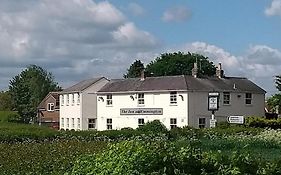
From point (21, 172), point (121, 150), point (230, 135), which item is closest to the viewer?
point (121, 150)

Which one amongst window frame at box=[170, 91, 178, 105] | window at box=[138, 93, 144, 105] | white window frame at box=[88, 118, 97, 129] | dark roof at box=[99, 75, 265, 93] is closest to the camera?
window frame at box=[170, 91, 178, 105]

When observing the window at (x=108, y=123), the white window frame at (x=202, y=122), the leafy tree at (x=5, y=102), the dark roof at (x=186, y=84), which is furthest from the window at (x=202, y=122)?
the leafy tree at (x=5, y=102)

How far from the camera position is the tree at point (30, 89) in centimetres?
9506

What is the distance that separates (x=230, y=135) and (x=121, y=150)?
3046 cm

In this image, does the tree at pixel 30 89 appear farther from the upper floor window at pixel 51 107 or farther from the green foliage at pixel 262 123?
the green foliage at pixel 262 123

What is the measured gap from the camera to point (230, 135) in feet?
126

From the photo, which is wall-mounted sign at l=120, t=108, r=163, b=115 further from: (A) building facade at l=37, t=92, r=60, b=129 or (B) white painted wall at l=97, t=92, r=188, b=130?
(A) building facade at l=37, t=92, r=60, b=129


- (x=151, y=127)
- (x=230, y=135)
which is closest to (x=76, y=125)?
(x=151, y=127)

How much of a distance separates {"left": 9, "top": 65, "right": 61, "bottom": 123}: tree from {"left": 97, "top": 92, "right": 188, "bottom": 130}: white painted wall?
26.9 m

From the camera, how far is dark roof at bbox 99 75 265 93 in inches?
2406

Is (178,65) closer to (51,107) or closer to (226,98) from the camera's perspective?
(51,107)

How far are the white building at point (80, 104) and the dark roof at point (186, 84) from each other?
277cm

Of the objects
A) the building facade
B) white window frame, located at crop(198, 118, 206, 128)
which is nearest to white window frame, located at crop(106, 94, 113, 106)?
white window frame, located at crop(198, 118, 206, 128)

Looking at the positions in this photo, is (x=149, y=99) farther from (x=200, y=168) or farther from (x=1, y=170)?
(x=200, y=168)
